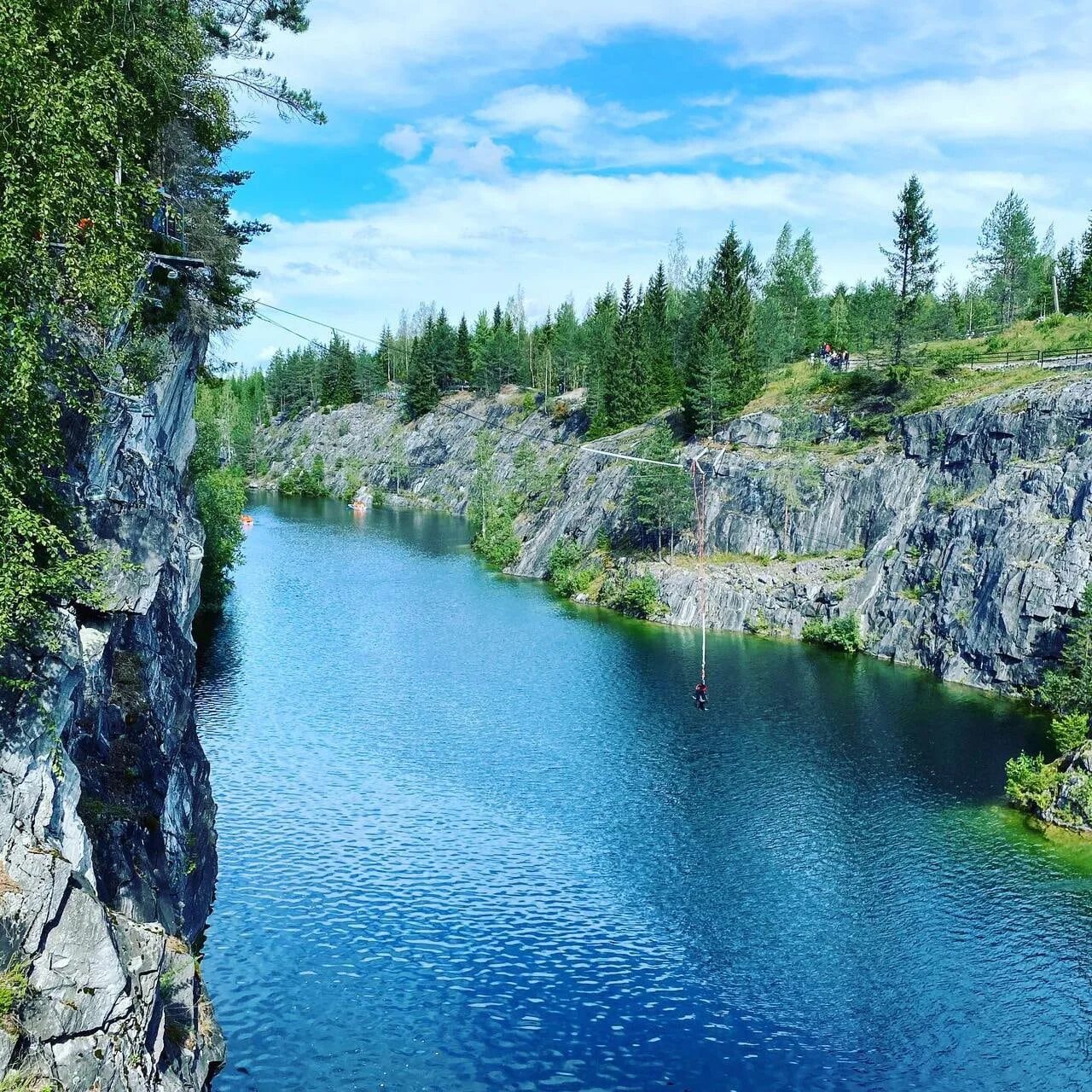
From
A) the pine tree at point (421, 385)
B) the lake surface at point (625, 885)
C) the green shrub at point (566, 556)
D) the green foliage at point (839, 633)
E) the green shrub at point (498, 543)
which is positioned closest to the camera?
the lake surface at point (625, 885)

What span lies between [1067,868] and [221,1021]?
104 feet

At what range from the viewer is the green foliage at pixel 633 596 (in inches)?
3332

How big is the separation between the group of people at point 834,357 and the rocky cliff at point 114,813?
237 feet

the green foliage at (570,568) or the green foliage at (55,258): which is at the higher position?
the green foliage at (55,258)

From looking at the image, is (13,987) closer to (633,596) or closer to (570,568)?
(633,596)

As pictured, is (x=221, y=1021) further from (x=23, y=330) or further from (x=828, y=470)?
(x=828, y=470)

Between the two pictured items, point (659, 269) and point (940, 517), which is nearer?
point (940, 517)

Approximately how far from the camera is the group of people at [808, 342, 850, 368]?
321 ft

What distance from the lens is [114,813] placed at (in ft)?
86.2

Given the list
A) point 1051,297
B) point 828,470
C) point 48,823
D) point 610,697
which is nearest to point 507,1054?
point 48,823

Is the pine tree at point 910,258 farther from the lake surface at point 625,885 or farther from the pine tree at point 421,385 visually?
the pine tree at point 421,385

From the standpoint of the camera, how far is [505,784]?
47.6 m

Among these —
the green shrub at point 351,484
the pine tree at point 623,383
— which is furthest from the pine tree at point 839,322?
the green shrub at point 351,484

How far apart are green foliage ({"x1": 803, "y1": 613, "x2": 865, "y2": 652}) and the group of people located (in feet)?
102
